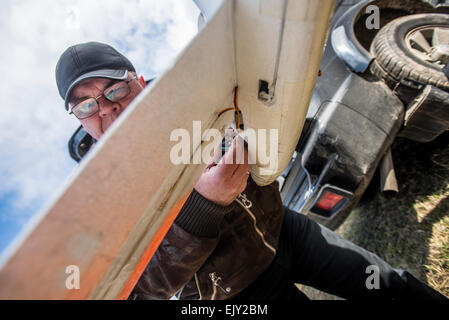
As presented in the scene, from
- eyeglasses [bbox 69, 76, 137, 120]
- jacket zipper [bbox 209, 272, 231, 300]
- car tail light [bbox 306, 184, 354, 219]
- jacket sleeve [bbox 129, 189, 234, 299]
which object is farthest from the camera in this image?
Result: car tail light [bbox 306, 184, 354, 219]

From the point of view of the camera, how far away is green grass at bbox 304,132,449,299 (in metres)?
1.36

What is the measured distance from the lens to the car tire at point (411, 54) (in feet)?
4.38

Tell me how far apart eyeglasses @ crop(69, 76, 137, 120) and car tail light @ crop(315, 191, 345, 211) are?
1.29 metres

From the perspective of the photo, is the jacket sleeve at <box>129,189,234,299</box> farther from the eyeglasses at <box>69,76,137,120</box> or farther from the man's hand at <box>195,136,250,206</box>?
the eyeglasses at <box>69,76,137,120</box>

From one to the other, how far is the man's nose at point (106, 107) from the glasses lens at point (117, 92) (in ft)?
0.07

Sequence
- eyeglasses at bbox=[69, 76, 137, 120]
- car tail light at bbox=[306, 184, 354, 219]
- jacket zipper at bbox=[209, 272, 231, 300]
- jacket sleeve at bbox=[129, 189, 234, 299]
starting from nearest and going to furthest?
jacket sleeve at bbox=[129, 189, 234, 299] < jacket zipper at bbox=[209, 272, 231, 300] < eyeglasses at bbox=[69, 76, 137, 120] < car tail light at bbox=[306, 184, 354, 219]

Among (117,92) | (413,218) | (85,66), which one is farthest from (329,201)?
(85,66)

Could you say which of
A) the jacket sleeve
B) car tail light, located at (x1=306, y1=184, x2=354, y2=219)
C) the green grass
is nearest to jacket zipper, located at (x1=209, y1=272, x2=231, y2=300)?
Answer: the jacket sleeve

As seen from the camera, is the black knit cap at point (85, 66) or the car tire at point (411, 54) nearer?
the black knit cap at point (85, 66)

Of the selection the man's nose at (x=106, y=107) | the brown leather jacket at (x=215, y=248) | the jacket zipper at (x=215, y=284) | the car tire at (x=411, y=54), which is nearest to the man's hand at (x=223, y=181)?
the brown leather jacket at (x=215, y=248)

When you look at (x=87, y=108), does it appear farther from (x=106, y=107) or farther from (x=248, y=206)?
(x=248, y=206)

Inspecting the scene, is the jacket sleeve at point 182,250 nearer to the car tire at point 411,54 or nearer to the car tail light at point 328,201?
the car tail light at point 328,201

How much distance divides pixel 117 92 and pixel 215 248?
860 millimetres
